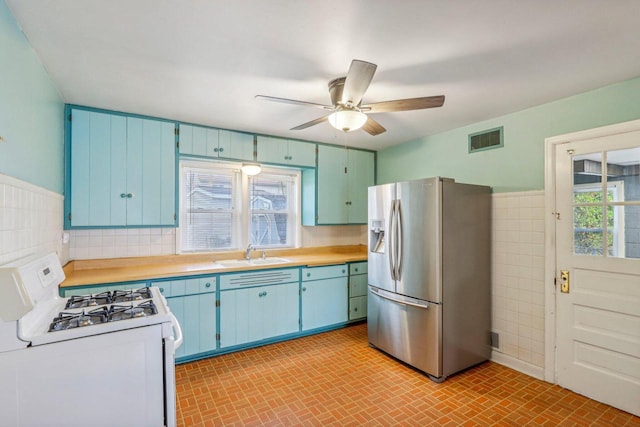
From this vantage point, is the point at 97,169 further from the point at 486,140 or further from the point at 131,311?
the point at 486,140

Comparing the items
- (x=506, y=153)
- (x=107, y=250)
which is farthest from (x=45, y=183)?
(x=506, y=153)

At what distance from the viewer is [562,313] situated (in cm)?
258

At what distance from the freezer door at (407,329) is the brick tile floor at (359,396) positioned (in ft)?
0.44

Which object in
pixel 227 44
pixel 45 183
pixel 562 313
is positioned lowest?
pixel 562 313

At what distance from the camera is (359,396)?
8.07 ft

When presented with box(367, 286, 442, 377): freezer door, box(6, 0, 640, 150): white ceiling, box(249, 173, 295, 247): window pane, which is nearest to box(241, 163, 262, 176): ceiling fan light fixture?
box(249, 173, 295, 247): window pane

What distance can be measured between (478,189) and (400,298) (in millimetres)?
1272

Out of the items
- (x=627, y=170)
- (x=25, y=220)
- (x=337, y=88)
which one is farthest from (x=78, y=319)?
(x=627, y=170)

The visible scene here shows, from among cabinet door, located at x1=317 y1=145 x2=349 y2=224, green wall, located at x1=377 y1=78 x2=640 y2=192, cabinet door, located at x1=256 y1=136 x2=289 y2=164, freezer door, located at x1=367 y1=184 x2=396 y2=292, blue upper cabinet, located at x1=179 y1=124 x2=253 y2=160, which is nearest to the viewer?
green wall, located at x1=377 y1=78 x2=640 y2=192

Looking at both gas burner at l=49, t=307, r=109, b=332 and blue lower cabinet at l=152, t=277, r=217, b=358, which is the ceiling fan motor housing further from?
blue lower cabinet at l=152, t=277, r=217, b=358

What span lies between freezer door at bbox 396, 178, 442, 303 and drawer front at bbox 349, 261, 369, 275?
3.43 feet

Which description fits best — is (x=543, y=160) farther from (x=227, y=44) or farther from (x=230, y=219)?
(x=230, y=219)

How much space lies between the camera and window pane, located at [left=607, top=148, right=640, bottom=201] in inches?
88.0

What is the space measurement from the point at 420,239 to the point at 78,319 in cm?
247
